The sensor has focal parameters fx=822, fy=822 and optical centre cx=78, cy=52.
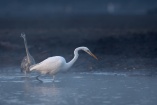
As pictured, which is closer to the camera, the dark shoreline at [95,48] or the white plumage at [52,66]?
the white plumage at [52,66]

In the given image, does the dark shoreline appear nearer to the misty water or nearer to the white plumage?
the misty water

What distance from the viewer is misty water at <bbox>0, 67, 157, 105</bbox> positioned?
15.1m

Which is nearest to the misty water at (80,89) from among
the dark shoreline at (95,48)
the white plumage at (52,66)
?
the white plumage at (52,66)

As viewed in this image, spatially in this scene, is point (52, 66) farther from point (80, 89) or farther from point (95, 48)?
point (95, 48)

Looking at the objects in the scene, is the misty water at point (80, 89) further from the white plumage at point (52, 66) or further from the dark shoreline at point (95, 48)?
the dark shoreline at point (95, 48)

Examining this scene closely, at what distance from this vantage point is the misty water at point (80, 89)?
15.1m

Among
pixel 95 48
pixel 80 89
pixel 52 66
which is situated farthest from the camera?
pixel 95 48

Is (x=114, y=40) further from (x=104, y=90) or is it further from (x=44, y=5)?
(x=44, y=5)

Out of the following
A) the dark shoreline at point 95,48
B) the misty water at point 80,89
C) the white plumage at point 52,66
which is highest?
the dark shoreline at point 95,48

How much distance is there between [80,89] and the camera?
16.7m

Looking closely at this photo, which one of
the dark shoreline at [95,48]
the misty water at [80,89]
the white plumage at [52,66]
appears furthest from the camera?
the dark shoreline at [95,48]

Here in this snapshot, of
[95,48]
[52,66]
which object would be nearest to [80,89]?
[52,66]

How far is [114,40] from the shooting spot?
2958cm

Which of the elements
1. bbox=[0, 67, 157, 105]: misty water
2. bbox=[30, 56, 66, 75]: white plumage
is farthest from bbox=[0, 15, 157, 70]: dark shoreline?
bbox=[30, 56, 66, 75]: white plumage
